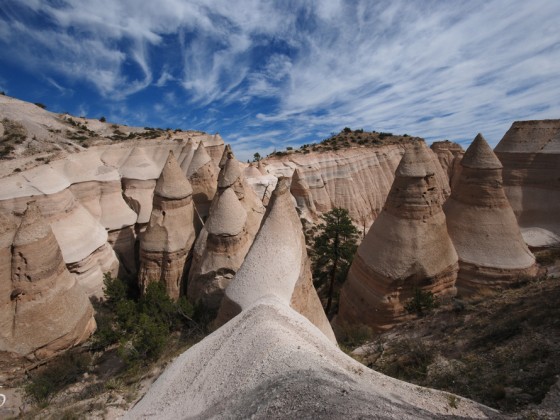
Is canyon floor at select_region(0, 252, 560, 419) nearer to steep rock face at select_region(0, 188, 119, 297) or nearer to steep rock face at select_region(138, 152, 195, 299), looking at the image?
steep rock face at select_region(138, 152, 195, 299)

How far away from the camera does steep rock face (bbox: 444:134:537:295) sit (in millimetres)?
10078

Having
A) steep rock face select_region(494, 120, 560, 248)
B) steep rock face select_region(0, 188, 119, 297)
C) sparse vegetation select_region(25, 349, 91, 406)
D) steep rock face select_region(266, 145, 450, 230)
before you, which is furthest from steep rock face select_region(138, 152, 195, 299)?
steep rock face select_region(494, 120, 560, 248)

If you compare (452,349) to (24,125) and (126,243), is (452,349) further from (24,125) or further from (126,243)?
(24,125)

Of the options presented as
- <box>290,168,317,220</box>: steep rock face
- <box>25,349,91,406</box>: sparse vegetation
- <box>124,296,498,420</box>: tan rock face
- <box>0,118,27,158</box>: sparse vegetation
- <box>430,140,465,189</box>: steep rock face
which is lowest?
<box>25,349,91,406</box>: sparse vegetation

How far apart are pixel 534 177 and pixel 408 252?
11.3 m

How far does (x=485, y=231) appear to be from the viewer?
10.5 metres

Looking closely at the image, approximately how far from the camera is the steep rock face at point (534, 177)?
14258 millimetres

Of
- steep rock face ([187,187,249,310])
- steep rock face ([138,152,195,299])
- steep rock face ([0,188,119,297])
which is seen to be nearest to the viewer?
steep rock face ([187,187,249,310])

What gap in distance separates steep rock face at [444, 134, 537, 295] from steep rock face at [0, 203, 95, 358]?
526 inches

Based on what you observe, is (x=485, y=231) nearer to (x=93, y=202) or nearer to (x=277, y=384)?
(x=277, y=384)

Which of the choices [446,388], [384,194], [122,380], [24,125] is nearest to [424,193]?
[446,388]

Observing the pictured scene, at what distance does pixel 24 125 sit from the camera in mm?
20359

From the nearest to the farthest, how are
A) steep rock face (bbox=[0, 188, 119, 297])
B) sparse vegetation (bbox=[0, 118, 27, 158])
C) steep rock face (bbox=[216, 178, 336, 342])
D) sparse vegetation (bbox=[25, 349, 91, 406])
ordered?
steep rock face (bbox=[216, 178, 336, 342]) < sparse vegetation (bbox=[25, 349, 91, 406]) < steep rock face (bbox=[0, 188, 119, 297]) < sparse vegetation (bbox=[0, 118, 27, 158])

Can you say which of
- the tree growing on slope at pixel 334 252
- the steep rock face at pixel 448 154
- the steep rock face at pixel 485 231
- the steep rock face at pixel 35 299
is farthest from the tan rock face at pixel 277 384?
the steep rock face at pixel 448 154
